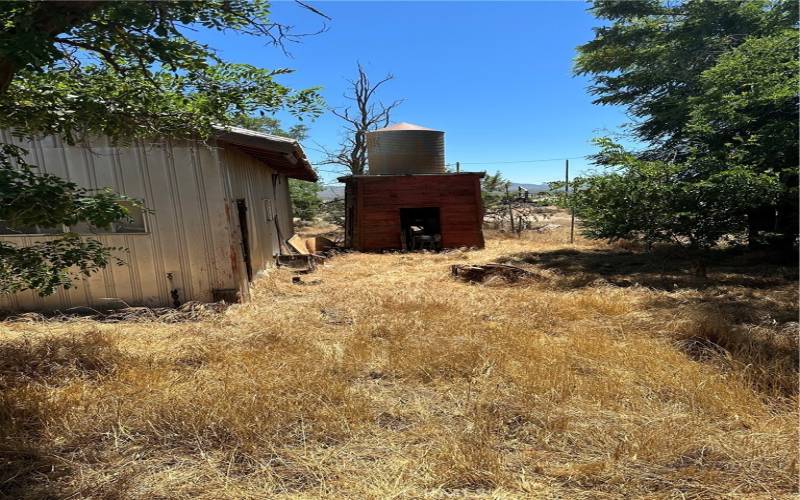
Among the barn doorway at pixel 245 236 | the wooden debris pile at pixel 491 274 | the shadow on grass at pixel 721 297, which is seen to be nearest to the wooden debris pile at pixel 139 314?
the barn doorway at pixel 245 236

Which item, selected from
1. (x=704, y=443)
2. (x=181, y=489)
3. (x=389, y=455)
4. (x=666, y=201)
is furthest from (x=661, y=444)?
(x=666, y=201)

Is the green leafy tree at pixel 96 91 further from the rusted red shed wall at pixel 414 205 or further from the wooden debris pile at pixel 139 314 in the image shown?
the rusted red shed wall at pixel 414 205

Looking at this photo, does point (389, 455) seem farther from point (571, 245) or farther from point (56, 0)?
point (571, 245)

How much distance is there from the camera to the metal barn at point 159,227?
6.02 metres

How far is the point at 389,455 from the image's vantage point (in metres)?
2.58

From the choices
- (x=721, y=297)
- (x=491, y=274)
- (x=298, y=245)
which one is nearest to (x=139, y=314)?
(x=491, y=274)

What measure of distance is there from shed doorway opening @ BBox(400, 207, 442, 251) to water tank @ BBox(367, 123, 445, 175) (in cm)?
153

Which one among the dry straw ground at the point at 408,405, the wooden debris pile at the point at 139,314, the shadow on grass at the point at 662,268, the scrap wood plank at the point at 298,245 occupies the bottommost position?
the shadow on grass at the point at 662,268

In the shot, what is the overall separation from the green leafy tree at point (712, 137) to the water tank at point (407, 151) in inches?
238

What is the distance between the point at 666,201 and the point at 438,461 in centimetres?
928

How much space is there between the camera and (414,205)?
46.6 feet

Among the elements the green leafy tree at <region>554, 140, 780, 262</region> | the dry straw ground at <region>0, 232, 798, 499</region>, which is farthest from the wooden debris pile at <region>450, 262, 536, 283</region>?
the green leafy tree at <region>554, 140, 780, 262</region>

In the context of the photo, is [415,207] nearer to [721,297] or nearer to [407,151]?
[407,151]

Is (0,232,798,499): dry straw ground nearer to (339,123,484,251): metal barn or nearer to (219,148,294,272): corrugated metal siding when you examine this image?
(219,148,294,272): corrugated metal siding
